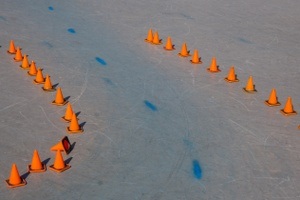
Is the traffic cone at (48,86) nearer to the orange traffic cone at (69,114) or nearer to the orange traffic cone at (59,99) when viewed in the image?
the orange traffic cone at (59,99)

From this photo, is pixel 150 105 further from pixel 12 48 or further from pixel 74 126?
pixel 12 48

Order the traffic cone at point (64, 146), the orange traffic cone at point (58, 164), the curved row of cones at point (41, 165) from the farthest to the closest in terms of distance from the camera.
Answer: the traffic cone at point (64, 146), the orange traffic cone at point (58, 164), the curved row of cones at point (41, 165)

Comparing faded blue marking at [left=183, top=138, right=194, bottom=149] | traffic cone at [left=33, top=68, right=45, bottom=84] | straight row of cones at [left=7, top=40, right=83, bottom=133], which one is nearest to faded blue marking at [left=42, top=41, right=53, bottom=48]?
straight row of cones at [left=7, top=40, right=83, bottom=133]

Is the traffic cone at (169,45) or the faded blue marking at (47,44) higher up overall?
the traffic cone at (169,45)

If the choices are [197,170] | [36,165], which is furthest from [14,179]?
[197,170]

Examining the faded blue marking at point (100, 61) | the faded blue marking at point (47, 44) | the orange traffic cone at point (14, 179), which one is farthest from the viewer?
the faded blue marking at point (47, 44)

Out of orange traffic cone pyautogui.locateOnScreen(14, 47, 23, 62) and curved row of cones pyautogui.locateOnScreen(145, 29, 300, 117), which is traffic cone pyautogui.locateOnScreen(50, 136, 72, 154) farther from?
orange traffic cone pyautogui.locateOnScreen(14, 47, 23, 62)

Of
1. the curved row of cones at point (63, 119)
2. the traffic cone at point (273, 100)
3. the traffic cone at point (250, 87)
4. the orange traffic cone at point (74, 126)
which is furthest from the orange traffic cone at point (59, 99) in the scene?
the traffic cone at point (273, 100)

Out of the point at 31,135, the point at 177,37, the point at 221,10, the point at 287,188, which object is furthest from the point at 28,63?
the point at 221,10

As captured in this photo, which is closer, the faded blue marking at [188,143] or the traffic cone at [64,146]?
the traffic cone at [64,146]
